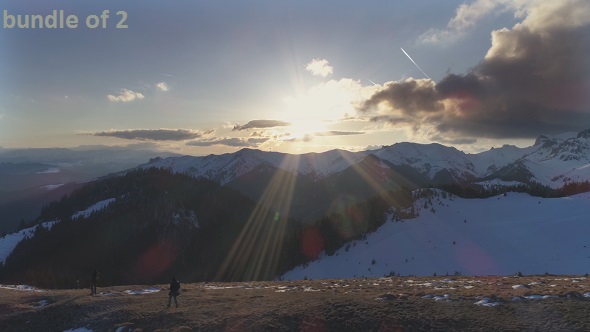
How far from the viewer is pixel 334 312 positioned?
22688mm

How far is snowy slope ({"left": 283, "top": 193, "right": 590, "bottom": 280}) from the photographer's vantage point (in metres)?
58.1

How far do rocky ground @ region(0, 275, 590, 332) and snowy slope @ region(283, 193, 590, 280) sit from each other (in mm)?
33649

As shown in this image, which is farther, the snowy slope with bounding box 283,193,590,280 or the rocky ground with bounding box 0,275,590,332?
the snowy slope with bounding box 283,193,590,280

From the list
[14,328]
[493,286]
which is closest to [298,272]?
[493,286]

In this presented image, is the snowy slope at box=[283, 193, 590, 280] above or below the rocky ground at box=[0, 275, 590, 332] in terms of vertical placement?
below

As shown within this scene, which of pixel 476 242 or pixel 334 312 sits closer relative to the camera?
pixel 334 312

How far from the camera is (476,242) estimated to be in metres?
70.8

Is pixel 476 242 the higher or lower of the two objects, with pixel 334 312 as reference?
lower

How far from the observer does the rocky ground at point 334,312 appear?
65.0 feet

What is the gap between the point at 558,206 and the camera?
7925 centimetres

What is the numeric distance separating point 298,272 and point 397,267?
22982 mm

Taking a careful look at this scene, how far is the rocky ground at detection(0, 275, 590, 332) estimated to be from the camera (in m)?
19.8

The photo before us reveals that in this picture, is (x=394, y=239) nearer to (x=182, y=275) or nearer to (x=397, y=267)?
(x=397, y=267)

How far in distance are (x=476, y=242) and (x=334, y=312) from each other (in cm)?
5765
